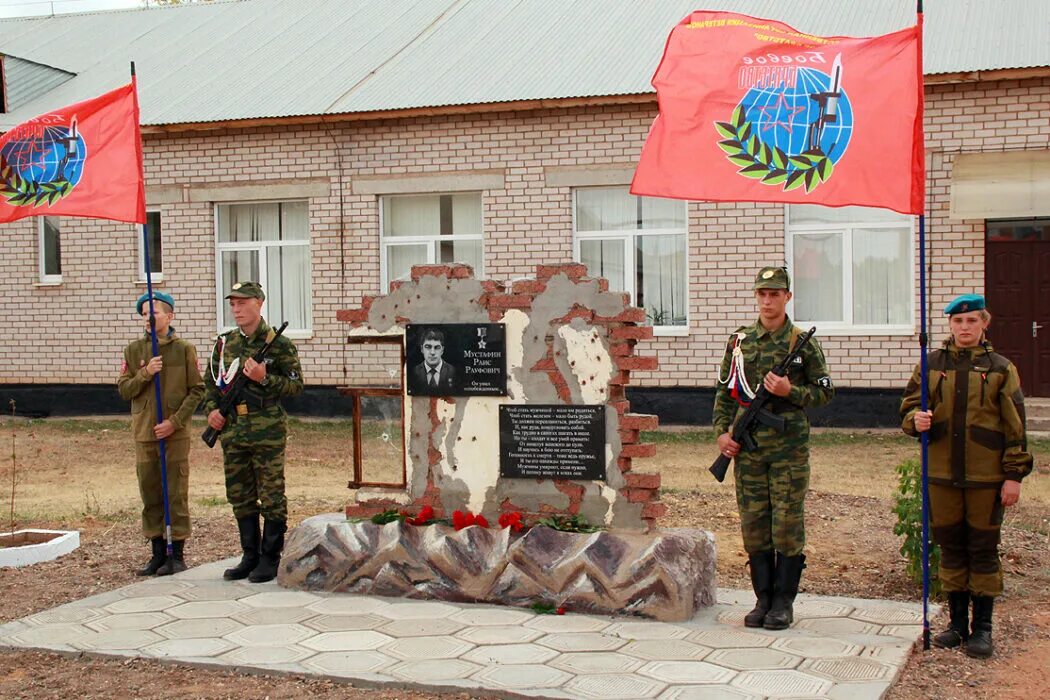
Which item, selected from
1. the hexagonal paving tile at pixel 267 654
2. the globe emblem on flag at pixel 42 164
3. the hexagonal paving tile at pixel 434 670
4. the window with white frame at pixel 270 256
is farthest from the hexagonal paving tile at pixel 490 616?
the window with white frame at pixel 270 256

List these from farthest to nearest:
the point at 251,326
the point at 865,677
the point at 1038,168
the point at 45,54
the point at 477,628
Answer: the point at 45,54
the point at 1038,168
the point at 251,326
the point at 477,628
the point at 865,677

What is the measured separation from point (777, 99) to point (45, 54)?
56.0 ft

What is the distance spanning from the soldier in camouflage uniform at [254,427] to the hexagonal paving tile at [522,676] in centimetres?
213

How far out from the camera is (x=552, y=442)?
253 inches

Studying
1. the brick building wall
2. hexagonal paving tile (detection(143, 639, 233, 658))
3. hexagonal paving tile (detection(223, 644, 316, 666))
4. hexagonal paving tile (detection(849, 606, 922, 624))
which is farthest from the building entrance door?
hexagonal paving tile (detection(143, 639, 233, 658))

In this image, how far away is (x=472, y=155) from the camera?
14.9 meters

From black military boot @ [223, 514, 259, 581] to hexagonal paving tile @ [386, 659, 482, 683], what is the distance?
1.98m

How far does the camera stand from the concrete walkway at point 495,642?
5.05 meters

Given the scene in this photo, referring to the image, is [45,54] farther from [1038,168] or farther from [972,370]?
[972,370]

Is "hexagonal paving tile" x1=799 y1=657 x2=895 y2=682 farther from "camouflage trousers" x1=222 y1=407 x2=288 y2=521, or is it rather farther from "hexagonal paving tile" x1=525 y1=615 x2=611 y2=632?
"camouflage trousers" x1=222 y1=407 x2=288 y2=521

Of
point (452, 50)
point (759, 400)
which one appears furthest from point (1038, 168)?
point (759, 400)

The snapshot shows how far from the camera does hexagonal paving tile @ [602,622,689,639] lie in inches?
225

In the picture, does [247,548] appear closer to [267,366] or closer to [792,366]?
[267,366]

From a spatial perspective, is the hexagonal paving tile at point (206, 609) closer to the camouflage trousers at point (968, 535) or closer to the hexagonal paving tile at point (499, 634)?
the hexagonal paving tile at point (499, 634)
